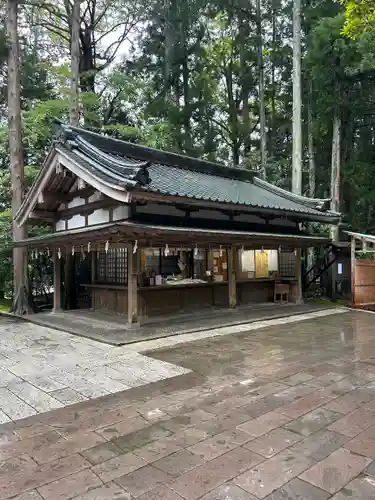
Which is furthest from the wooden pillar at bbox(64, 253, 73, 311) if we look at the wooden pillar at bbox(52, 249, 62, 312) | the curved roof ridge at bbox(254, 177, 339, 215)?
the curved roof ridge at bbox(254, 177, 339, 215)

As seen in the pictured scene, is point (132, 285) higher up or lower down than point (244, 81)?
lower down

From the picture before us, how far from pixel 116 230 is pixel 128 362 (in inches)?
103

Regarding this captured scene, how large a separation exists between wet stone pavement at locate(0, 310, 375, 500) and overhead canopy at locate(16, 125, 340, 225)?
3.96 metres

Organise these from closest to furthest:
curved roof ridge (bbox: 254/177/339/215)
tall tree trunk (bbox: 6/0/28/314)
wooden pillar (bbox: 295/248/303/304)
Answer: tall tree trunk (bbox: 6/0/28/314)
wooden pillar (bbox: 295/248/303/304)
curved roof ridge (bbox: 254/177/339/215)

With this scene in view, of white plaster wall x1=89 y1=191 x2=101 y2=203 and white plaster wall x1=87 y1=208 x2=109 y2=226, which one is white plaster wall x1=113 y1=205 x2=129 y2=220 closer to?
white plaster wall x1=87 y1=208 x2=109 y2=226

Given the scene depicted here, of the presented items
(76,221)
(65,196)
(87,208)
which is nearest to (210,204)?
(87,208)

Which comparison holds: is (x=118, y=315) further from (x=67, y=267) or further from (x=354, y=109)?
(x=354, y=109)

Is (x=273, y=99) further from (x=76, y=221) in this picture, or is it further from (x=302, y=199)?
(x=76, y=221)

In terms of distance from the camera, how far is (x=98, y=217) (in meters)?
9.27

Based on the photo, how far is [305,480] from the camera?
99.0 inches

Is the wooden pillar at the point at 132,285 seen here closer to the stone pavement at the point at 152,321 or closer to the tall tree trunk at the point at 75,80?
the stone pavement at the point at 152,321

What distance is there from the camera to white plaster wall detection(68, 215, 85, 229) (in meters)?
9.95

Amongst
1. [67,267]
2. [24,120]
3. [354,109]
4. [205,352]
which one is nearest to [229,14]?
[354,109]

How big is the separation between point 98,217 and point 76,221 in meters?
1.29
